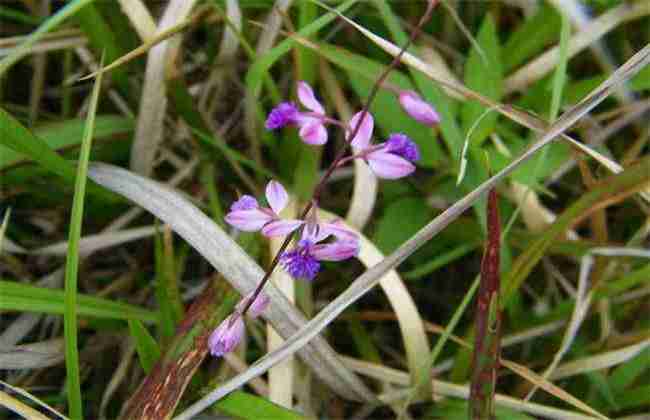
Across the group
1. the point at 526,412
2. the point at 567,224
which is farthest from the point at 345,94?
the point at 526,412

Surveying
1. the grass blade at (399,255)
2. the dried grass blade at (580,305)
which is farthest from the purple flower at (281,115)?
the dried grass blade at (580,305)

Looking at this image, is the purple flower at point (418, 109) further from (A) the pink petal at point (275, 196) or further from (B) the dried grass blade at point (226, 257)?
(B) the dried grass blade at point (226, 257)

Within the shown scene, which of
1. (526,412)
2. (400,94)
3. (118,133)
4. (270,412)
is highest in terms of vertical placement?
(118,133)

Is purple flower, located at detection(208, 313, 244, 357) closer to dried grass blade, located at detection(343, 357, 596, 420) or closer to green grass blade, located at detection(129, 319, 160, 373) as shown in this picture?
green grass blade, located at detection(129, 319, 160, 373)

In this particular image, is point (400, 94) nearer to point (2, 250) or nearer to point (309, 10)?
point (309, 10)

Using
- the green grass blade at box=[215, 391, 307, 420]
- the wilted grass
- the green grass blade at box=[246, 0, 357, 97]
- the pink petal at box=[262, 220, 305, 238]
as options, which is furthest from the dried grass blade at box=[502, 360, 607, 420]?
the green grass blade at box=[246, 0, 357, 97]

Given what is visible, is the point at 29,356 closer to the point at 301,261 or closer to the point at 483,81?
the point at 301,261
